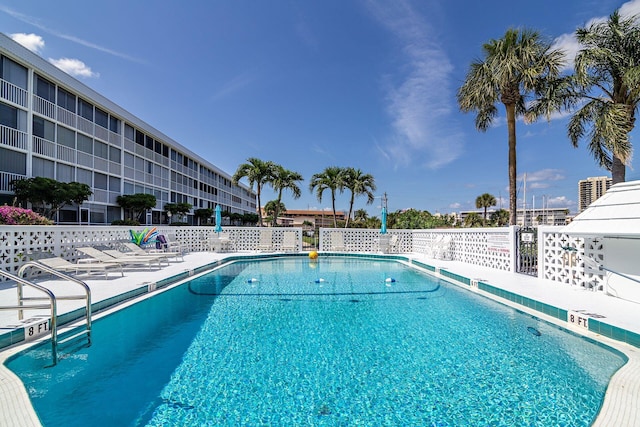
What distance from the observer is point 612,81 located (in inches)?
392

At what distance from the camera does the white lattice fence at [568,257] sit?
19.7 feet

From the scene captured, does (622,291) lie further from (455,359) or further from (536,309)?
(455,359)

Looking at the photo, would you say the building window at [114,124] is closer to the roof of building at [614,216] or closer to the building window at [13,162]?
the building window at [13,162]

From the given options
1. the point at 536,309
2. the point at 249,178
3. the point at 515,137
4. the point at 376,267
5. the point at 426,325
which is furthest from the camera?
the point at 249,178

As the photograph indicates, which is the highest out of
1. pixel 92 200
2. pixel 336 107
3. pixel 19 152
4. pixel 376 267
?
pixel 336 107

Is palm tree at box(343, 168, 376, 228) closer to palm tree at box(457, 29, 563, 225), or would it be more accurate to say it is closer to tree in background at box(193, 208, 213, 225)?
palm tree at box(457, 29, 563, 225)

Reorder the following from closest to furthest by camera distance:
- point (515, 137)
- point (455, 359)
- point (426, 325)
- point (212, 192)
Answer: point (455, 359) < point (426, 325) < point (515, 137) < point (212, 192)

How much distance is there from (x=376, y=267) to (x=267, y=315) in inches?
287

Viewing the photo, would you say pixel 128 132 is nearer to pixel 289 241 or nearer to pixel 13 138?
pixel 13 138

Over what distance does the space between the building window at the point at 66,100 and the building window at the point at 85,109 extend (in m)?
0.46

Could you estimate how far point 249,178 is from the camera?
2191 centimetres

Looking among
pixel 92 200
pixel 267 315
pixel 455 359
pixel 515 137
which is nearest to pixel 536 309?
pixel 455 359

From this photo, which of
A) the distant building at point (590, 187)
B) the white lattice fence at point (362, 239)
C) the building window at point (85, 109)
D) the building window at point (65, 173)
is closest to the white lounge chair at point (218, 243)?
the white lattice fence at point (362, 239)

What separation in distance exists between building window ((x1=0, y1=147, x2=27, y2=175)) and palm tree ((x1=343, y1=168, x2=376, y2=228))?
17728 millimetres
